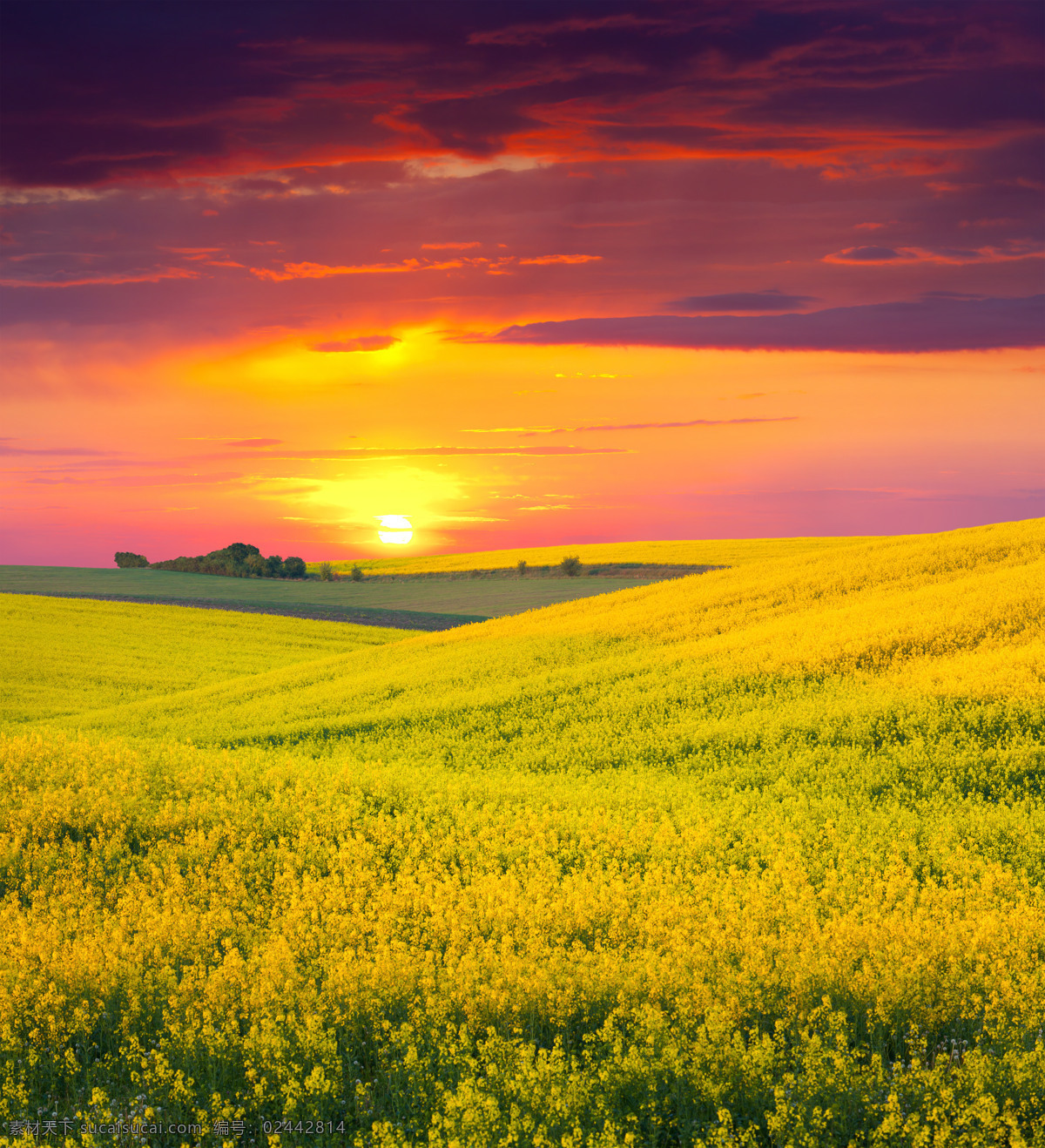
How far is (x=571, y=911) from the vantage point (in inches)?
290

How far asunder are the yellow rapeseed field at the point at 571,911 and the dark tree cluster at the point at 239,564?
61.5 metres

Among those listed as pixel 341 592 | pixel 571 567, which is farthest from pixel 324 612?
pixel 571 567

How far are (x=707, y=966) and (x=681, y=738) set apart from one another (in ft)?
26.3

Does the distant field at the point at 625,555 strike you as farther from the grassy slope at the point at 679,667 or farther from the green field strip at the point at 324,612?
the grassy slope at the point at 679,667

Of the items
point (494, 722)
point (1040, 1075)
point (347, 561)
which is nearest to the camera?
point (1040, 1075)

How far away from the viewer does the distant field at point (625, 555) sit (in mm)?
73188

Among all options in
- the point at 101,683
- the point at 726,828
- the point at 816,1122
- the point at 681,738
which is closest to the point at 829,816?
the point at 726,828

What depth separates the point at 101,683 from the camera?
1123 inches

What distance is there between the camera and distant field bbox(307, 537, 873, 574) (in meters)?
73.2

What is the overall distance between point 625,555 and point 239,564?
36.0 metres

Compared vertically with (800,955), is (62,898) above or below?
below

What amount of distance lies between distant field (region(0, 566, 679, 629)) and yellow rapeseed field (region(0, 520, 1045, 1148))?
110 feet

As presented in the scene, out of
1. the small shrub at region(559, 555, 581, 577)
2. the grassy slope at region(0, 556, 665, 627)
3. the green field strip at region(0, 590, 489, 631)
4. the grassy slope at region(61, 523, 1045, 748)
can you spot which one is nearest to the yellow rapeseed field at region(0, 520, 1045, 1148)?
the grassy slope at region(61, 523, 1045, 748)

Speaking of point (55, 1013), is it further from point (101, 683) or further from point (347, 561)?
point (347, 561)
